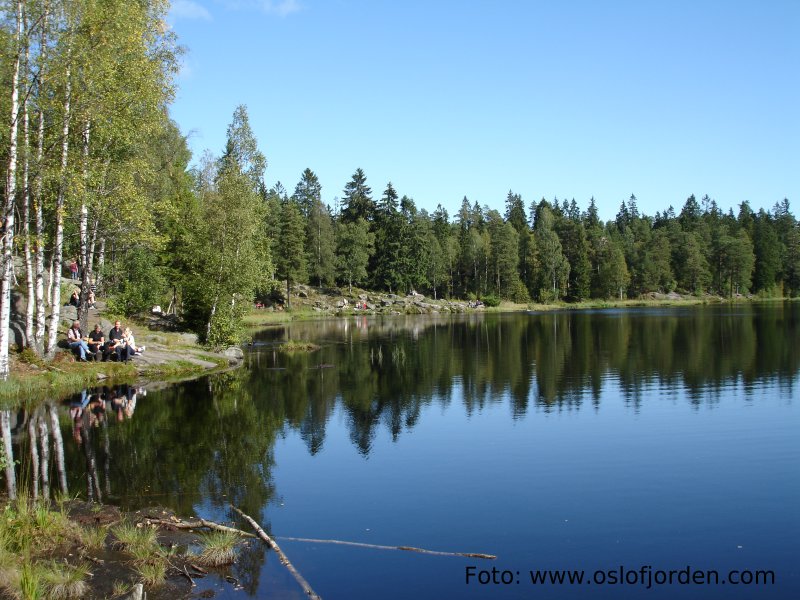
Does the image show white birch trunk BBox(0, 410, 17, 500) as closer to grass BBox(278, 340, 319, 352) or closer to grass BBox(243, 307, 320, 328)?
grass BBox(278, 340, 319, 352)

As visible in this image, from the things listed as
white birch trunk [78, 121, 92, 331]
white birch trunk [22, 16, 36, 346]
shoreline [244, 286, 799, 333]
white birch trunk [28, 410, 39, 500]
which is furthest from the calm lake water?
shoreline [244, 286, 799, 333]

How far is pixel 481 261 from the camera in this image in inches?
4766

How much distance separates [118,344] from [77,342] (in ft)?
6.04

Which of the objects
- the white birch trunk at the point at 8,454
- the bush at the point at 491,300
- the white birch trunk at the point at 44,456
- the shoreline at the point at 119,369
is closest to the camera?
the white birch trunk at the point at 8,454

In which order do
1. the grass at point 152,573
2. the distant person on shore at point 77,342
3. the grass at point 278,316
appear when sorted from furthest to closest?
the grass at point 278,316 < the distant person on shore at point 77,342 < the grass at point 152,573

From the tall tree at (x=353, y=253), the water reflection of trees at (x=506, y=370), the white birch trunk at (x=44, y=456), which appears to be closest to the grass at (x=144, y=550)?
the white birch trunk at (x=44, y=456)

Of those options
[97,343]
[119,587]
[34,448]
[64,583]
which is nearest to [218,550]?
[119,587]

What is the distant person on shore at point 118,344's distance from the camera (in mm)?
29562

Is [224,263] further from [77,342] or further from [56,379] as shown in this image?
[56,379]

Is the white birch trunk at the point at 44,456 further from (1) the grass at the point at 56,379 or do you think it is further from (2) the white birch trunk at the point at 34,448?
(1) the grass at the point at 56,379

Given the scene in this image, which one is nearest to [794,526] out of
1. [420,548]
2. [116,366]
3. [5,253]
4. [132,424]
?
[420,548]

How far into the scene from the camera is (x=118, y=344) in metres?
29.6

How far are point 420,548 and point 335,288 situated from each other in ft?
316

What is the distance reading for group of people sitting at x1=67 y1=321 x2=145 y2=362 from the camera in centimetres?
2817
